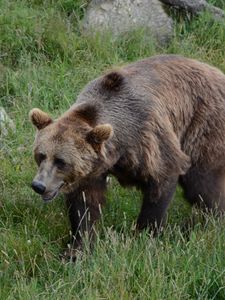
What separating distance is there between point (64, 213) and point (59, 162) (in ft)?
2.92

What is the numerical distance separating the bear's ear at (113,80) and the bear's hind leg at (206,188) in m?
0.90

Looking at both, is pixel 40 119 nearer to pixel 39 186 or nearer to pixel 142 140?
pixel 39 186

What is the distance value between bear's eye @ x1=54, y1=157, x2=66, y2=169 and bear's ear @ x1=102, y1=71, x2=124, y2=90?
720mm

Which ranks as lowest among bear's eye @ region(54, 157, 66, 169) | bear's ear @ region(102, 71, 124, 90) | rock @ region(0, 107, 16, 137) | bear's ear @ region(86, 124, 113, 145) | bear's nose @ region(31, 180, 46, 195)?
rock @ region(0, 107, 16, 137)

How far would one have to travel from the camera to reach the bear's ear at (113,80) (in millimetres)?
5652

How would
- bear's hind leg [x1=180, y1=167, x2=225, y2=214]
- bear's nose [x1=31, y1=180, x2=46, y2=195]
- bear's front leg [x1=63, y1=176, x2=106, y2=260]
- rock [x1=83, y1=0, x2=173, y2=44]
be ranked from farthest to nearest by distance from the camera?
rock [x1=83, y1=0, x2=173, y2=44] < bear's hind leg [x1=180, y1=167, x2=225, y2=214] < bear's front leg [x1=63, y1=176, x2=106, y2=260] < bear's nose [x1=31, y1=180, x2=46, y2=195]

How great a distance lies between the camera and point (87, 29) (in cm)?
910

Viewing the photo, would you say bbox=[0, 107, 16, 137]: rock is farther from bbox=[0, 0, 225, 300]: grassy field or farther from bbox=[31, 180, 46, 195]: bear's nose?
bbox=[31, 180, 46, 195]: bear's nose

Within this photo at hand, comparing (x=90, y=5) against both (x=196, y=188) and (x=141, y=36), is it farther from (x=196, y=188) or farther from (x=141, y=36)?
(x=196, y=188)

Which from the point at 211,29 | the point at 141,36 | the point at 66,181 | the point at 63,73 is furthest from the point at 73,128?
the point at 211,29

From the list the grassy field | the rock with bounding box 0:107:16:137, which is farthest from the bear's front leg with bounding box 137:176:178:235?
the rock with bounding box 0:107:16:137

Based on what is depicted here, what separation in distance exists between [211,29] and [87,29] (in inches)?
56.8

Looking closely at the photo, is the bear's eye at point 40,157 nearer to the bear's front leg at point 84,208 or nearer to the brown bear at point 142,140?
the brown bear at point 142,140

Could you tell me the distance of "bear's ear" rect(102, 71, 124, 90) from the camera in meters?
5.65
